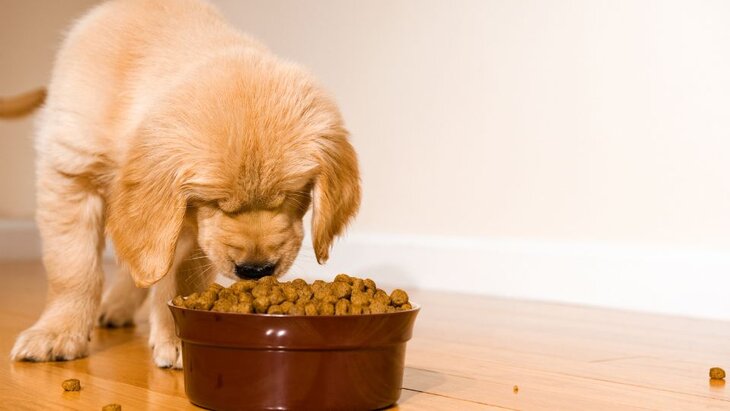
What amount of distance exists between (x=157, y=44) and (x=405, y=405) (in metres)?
1.23

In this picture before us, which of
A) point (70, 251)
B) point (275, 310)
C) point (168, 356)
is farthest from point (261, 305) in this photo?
point (70, 251)

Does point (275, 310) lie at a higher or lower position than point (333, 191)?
lower

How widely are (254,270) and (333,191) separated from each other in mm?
326

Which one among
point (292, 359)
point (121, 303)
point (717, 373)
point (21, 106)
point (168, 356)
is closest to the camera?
point (292, 359)

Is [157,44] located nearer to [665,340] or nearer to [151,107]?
[151,107]

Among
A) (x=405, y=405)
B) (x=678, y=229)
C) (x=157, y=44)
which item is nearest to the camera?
(x=405, y=405)

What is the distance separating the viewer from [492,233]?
4.12 m

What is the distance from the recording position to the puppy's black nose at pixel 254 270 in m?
2.12

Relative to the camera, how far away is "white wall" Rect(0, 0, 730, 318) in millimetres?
3453

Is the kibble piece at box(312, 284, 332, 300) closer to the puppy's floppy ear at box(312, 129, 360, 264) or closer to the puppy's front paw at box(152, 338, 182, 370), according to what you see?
the puppy's floppy ear at box(312, 129, 360, 264)

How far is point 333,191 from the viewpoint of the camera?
2.32 m

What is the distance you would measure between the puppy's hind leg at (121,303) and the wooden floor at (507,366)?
0.29 feet

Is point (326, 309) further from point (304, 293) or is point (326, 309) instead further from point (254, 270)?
point (254, 270)

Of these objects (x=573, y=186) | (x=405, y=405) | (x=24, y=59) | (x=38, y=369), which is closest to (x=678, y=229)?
(x=573, y=186)
